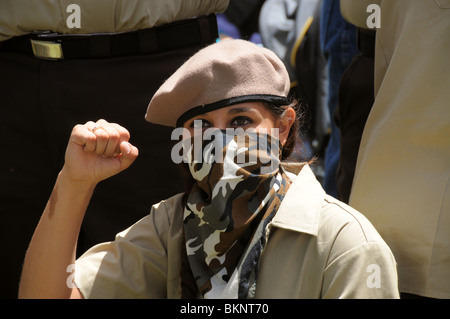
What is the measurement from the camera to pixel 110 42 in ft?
8.71

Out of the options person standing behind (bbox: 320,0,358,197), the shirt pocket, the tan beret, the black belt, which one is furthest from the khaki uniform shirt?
person standing behind (bbox: 320,0,358,197)

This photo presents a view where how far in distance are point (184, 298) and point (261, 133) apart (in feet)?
1.69

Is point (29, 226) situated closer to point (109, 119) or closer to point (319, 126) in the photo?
point (109, 119)

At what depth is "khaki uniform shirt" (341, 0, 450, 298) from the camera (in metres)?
2.04

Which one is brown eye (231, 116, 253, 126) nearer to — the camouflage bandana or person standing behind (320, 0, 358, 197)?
the camouflage bandana

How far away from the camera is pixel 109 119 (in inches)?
107

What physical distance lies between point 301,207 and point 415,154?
1.24 feet

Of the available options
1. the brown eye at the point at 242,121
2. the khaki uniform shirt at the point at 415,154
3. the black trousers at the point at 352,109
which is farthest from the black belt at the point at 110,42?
the khaki uniform shirt at the point at 415,154

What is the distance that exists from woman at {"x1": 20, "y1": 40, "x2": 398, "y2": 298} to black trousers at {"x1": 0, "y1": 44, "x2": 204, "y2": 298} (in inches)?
17.8

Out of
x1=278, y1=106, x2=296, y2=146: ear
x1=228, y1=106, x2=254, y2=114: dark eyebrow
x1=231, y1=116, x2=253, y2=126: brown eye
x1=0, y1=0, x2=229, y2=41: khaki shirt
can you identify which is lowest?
x1=278, y1=106, x2=296, y2=146: ear

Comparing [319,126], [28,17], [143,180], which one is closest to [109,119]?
[143,180]
